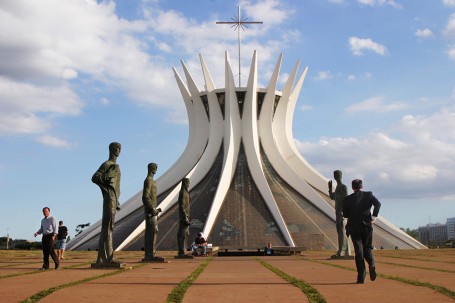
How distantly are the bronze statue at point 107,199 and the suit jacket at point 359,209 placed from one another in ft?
14.6

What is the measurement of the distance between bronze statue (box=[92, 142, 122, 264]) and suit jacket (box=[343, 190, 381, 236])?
4.44 meters

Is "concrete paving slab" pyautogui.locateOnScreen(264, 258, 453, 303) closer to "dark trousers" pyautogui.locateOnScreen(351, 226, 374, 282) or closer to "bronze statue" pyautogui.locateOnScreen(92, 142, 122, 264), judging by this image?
"dark trousers" pyautogui.locateOnScreen(351, 226, 374, 282)

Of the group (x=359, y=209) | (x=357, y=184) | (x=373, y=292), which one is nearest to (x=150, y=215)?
(x=357, y=184)

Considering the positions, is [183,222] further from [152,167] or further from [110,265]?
[110,265]

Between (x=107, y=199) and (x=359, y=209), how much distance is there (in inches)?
185

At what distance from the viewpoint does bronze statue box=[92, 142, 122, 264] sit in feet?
31.1

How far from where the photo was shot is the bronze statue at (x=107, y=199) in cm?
947

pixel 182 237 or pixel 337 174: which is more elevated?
pixel 337 174

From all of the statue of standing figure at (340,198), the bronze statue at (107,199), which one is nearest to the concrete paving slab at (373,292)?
the bronze statue at (107,199)

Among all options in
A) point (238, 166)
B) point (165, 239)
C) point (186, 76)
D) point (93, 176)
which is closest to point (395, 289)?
point (93, 176)

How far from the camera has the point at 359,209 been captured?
23.4ft

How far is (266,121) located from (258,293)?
1197 inches

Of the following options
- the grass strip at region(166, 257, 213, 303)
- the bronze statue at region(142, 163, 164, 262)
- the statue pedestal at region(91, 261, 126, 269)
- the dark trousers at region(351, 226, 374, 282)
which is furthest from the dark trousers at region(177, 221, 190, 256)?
the dark trousers at region(351, 226, 374, 282)

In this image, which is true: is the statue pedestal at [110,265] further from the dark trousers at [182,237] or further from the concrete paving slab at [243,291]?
the dark trousers at [182,237]
